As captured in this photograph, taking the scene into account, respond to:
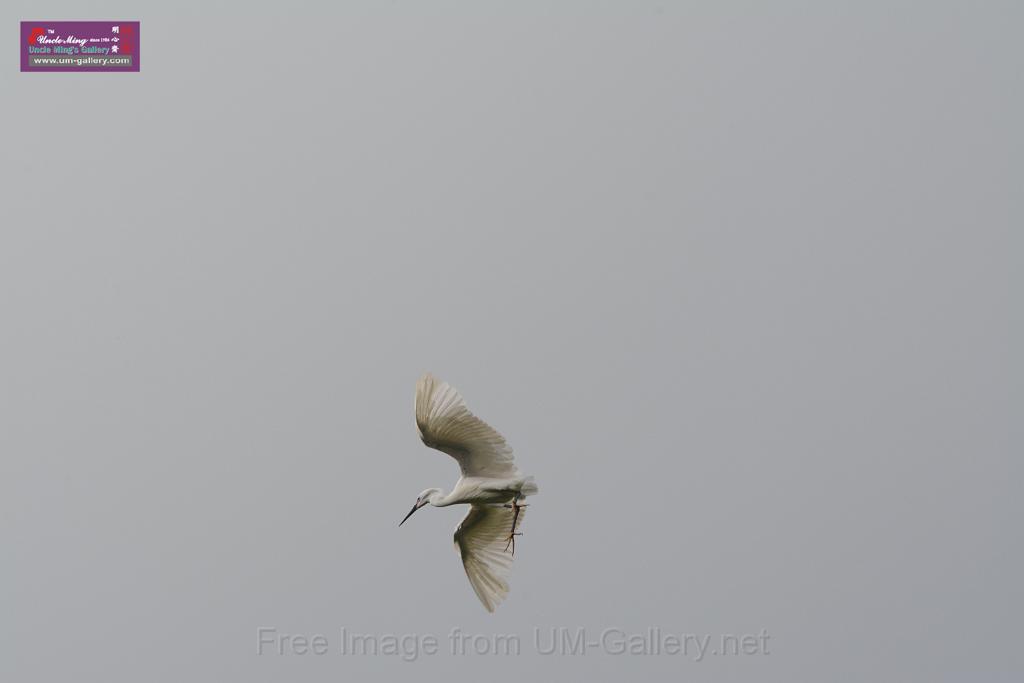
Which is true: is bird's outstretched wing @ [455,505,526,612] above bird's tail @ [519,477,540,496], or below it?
below

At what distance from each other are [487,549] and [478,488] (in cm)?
74

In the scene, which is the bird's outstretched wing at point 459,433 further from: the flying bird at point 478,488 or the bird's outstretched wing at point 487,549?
the bird's outstretched wing at point 487,549

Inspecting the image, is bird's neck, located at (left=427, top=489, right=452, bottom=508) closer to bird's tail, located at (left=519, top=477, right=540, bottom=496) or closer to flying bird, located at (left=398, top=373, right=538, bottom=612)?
flying bird, located at (left=398, top=373, right=538, bottom=612)

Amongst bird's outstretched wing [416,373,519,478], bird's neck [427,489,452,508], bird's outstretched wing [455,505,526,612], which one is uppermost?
bird's outstretched wing [416,373,519,478]

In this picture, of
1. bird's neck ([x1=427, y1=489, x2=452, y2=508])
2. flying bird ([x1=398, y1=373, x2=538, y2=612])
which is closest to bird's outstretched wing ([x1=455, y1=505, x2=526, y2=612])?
flying bird ([x1=398, y1=373, x2=538, y2=612])

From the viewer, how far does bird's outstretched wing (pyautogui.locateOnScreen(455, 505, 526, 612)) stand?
11.4 meters

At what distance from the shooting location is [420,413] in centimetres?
1052

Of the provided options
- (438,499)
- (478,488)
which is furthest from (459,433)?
(438,499)

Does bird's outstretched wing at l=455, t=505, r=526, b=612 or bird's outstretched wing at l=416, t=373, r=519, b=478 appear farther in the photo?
bird's outstretched wing at l=455, t=505, r=526, b=612

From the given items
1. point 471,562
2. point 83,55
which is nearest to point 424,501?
point 471,562

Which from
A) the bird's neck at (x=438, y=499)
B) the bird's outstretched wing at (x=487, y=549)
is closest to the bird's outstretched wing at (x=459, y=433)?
the bird's neck at (x=438, y=499)

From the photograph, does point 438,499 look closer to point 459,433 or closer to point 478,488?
point 478,488

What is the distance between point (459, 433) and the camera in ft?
34.9

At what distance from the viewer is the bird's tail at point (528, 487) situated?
11.0 meters
